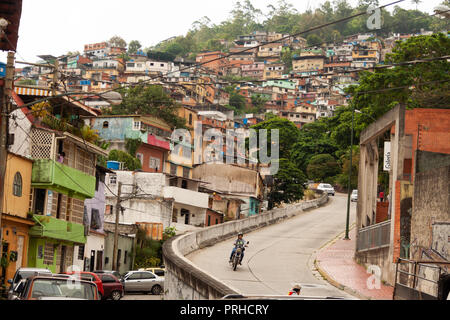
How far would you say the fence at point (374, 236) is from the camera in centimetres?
2989

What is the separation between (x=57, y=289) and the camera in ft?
49.3

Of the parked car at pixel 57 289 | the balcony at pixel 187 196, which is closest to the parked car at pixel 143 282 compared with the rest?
the balcony at pixel 187 196

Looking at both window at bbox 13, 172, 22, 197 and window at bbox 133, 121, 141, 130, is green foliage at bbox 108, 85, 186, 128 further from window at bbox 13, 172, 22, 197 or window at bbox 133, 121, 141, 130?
window at bbox 13, 172, 22, 197

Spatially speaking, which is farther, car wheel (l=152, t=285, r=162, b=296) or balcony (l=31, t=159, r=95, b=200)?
car wheel (l=152, t=285, r=162, b=296)

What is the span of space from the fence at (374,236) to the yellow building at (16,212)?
51.5 feet

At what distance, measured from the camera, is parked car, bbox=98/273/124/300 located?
32500mm

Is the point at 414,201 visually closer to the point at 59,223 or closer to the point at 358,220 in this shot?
the point at 358,220

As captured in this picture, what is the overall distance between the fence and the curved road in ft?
8.40

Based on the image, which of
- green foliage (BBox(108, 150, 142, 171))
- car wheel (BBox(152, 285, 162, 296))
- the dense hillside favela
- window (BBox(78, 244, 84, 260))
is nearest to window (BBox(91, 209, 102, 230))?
the dense hillside favela

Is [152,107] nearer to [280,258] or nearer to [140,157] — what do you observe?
[140,157]

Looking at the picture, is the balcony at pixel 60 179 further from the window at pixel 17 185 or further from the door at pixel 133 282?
the door at pixel 133 282

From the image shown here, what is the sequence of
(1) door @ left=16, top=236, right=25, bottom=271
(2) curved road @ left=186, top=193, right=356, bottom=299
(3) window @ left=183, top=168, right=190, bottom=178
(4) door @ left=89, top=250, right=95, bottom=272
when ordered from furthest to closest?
(3) window @ left=183, top=168, right=190, bottom=178
(4) door @ left=89, top=250, right=95, bottom=272
(1) door @ left=16, top=236, right=25, bottom=271
(2) curved road @ left=186, top=193, right=356, bottom=299

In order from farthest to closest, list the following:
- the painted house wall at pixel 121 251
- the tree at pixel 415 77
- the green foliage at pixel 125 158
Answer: the green foliage at pixel 125 158
the tree at pixel 415 77
the painted house wall at pixel 121 251

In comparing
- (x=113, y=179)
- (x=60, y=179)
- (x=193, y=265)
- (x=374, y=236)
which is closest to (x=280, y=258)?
(x=374, y=236)
